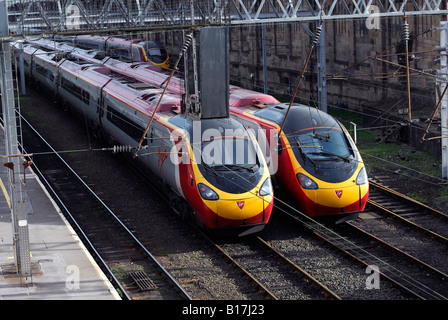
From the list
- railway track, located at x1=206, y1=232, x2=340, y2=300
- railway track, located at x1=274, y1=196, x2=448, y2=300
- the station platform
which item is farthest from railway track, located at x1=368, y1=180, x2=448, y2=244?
the station platform

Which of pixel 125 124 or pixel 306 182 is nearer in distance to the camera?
pixel 306 182

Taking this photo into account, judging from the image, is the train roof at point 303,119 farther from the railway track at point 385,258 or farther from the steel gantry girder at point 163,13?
the steel gantry girder at point 163,13

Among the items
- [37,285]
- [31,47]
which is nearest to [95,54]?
[31,47]

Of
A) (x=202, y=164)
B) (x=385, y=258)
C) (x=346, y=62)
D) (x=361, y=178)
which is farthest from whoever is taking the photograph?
(x=346, y=62)

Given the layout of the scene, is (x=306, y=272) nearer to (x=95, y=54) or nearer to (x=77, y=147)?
(x=77, y=147)

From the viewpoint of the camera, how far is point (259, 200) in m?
17.7

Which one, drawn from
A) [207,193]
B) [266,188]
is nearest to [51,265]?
[207,193]

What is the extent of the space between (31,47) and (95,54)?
8227 mm

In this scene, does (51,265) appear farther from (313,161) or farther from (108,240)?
(313,161)

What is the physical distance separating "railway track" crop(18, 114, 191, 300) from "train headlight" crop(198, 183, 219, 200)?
1.80 m

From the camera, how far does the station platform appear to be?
14922mm

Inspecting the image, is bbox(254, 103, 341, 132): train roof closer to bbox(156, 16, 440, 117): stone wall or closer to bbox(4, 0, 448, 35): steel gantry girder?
→ bbox(4, 0, 448, 35): steel gantry girder

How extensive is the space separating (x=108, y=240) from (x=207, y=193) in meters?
3.15

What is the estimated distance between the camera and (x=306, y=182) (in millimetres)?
18625
